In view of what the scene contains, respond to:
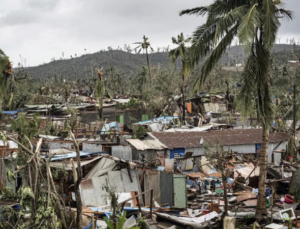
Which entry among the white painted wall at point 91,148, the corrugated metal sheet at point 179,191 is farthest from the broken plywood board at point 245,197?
the white painted wall at point 91,148

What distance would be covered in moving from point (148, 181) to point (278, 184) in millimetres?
5188

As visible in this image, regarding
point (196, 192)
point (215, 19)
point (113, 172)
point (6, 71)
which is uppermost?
point (215, 19)

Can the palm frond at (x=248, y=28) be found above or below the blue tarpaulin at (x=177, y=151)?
above

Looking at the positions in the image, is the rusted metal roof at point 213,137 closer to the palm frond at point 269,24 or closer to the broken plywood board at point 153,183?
the broken plywood board at point 153,183

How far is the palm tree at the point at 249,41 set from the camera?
9883 mm

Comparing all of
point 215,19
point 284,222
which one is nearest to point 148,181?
point 284,222

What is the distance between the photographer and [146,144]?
18.4 metres

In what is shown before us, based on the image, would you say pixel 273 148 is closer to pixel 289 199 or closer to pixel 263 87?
pixel 289 199

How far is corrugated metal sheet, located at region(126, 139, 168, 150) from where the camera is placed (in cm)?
1778

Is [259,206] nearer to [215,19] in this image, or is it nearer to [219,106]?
[215,19]

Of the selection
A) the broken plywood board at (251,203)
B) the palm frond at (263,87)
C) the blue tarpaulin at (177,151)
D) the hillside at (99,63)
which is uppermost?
the hillside at (99,63)

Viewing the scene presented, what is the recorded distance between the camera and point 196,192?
15.4 meters

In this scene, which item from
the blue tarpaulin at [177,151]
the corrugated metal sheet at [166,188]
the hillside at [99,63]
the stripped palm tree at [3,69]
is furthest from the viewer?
the hillside at [99,63]

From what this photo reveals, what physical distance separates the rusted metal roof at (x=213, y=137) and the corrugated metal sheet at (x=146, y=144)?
433 mm
